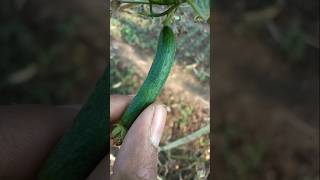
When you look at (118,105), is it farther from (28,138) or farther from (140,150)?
(28,138)

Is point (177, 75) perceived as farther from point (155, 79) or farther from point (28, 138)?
point (28, 138)

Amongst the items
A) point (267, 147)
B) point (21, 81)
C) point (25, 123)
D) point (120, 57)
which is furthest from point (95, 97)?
point (267, 147)

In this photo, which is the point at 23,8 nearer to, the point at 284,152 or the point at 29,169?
the point at 29,169

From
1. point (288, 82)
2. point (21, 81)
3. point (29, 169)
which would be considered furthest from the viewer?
point (288, 82)

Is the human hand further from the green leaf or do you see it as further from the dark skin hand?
the green leaf

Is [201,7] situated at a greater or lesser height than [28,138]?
greater

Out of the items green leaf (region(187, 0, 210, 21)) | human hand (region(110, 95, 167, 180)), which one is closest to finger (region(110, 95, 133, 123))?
human hand (region(110, 95, 167, 180))

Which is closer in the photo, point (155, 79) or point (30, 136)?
point (155, 79)

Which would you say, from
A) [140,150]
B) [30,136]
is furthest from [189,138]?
[30,136]
